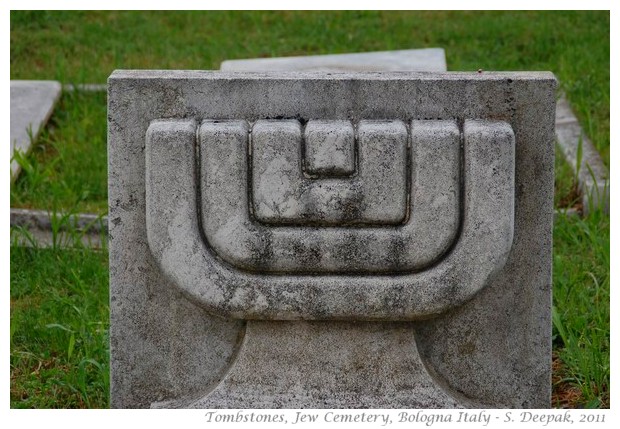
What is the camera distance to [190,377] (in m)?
2.59

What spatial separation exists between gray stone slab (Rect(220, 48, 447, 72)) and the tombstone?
2408mm

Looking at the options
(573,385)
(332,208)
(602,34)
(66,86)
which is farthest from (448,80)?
(602,34)

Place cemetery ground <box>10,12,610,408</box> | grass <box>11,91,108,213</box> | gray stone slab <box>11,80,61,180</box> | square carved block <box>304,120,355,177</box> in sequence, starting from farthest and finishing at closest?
gray stone slab <box>11,80,61,180</box> < grass <box>11,91,108,213</box> < cemetery ground <box>10,12,610,408</box> < square carved block <box>304,120,355,177</box>

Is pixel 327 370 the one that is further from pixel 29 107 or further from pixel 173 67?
pixel 173 67

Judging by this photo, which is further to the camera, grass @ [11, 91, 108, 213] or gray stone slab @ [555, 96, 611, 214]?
grass @ [11, 91, 108, 213]

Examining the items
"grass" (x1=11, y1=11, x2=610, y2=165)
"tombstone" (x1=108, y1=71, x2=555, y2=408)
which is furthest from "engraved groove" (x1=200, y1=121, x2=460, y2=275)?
"grass" (x1=11, y1=11, x2=610, y2=165)

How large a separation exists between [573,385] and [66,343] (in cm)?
145

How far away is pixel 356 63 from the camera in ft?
16.7

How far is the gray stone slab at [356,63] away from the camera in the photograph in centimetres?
495

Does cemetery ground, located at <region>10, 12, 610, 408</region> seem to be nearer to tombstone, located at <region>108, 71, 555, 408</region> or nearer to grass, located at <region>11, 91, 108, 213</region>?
grass, located at <region>11, 91, 108, 213</region>

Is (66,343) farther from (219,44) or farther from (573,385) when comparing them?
(219,44)

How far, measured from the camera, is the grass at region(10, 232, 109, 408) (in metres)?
3.01

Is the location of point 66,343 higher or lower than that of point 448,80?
lower

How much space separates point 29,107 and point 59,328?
218 cm
